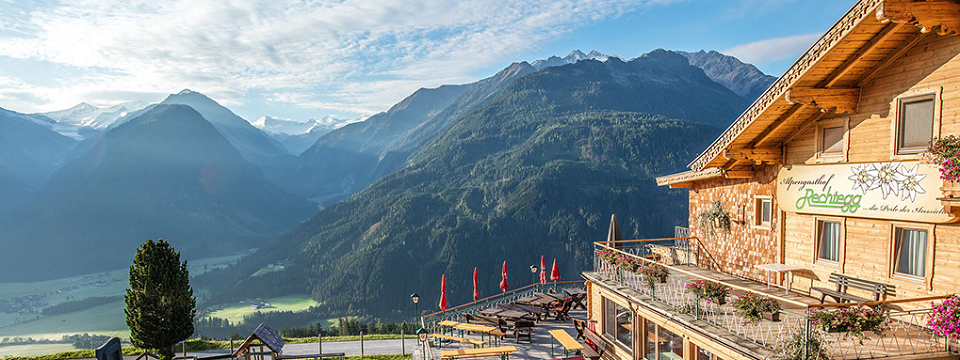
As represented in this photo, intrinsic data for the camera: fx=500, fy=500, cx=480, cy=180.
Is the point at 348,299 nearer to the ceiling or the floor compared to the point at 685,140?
nearer to the floor

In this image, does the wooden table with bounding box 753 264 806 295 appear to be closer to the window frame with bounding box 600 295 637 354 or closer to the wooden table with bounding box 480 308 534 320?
the window frame with bounding box 600 295 637 354

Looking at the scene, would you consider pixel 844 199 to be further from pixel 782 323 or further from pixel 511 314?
pixel 511 314

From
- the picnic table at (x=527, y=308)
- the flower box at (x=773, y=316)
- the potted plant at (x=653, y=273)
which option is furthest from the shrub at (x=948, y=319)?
the picnic table at (x=527, y=308)

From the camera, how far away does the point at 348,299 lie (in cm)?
13200

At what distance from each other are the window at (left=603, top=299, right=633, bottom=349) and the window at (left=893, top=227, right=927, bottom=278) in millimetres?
5962

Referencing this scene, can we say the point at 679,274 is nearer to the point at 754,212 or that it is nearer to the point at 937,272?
the point at 754,212

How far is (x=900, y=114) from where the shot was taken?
10.0 meters

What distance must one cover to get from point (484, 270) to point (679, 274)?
12203 centimetres

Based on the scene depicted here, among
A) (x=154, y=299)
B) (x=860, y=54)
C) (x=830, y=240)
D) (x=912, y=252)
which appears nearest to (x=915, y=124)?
(x=860, y=54)

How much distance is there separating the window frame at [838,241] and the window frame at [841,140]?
4.45 ft

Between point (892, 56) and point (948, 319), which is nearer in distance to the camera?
point (948, 319)

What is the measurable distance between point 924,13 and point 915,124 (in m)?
2.21

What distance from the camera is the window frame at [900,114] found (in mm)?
9414

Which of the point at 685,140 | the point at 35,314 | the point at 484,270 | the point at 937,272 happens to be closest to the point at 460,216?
the point at 484,270
